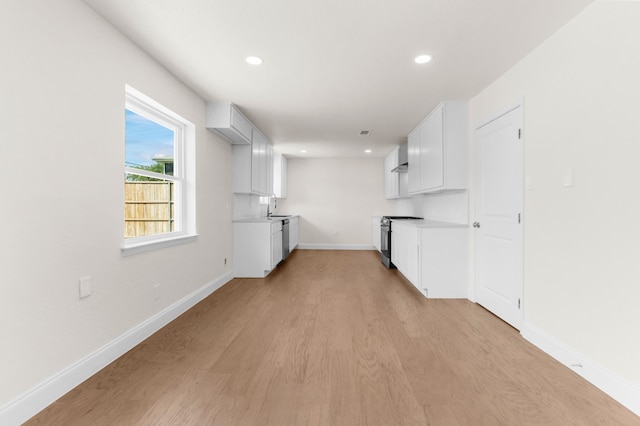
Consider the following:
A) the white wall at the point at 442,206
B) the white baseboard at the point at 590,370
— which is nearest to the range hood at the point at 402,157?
the white wall at the point at 442,206

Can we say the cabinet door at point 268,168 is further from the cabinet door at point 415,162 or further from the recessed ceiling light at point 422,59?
the recessed ceiling light at point 422,59

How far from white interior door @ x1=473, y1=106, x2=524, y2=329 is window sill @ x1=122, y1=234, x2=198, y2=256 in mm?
3187

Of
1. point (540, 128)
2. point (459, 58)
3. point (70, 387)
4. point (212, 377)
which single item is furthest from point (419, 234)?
point (70, 387)

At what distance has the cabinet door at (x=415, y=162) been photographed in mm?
4582

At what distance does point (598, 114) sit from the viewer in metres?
1.87

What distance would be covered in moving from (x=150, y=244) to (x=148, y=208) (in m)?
0.46

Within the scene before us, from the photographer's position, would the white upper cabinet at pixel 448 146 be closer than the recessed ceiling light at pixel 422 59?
No

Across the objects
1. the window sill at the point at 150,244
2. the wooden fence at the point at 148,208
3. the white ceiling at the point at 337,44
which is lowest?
the window sill at the point at 150,244

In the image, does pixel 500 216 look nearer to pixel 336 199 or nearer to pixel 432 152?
pixel 432 152

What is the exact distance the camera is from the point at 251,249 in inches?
182

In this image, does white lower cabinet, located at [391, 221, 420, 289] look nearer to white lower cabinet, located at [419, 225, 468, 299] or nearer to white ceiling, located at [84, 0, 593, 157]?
white lower cabinet, located at [419, 225, 468, 299]

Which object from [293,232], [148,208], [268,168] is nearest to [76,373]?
[148,208]

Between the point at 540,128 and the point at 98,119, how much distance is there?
128 inches

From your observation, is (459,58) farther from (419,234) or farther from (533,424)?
(533,424)
